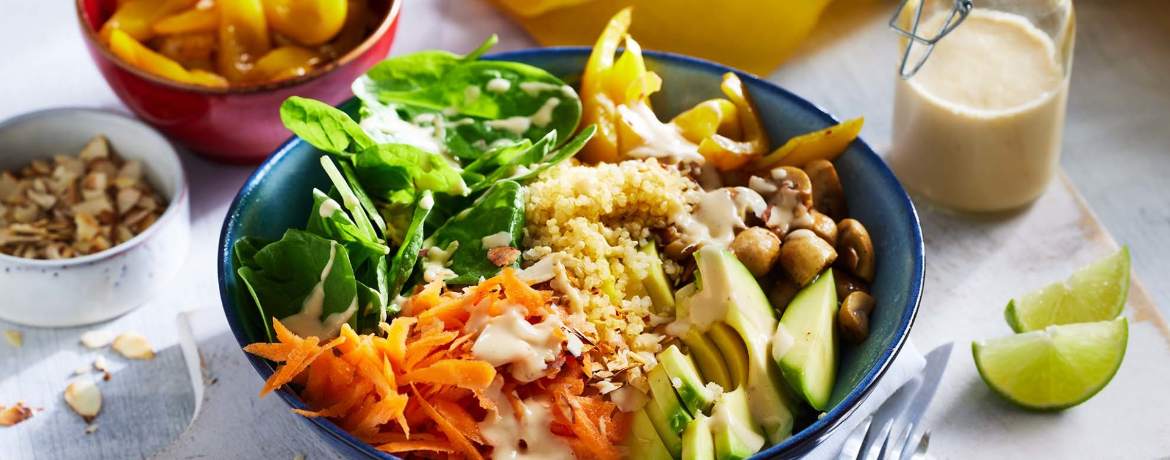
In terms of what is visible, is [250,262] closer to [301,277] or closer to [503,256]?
[301,277]

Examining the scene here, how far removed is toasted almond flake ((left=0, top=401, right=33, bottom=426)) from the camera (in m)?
1.81

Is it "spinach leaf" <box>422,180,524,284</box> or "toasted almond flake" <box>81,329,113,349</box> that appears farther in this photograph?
"toasted almond flake" <box>81,329,113,349</box>

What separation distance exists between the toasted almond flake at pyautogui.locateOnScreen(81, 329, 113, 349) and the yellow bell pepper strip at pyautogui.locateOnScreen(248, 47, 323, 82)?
22.8 inches

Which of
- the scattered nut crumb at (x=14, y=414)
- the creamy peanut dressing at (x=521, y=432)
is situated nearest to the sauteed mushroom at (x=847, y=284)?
the creamy peanut dressing at (x=521, y=432)

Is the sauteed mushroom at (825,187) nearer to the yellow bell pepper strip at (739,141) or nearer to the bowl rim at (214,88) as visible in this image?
the yellow bell pepper strip at (739,141)

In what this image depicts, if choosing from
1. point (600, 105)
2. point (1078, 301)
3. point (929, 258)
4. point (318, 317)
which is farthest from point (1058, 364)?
point (318, 317)

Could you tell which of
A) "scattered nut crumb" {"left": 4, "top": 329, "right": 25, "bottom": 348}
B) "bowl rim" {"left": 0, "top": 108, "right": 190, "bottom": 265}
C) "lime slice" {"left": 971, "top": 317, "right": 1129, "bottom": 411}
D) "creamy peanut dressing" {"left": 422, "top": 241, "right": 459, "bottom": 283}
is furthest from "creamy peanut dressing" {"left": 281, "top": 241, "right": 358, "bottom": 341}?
"lime slice" {"left": 971, "top": 317, "right": 1129, "bottom": 411}

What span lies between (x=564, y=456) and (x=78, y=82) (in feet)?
5.59

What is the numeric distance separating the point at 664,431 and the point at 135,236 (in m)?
1.15

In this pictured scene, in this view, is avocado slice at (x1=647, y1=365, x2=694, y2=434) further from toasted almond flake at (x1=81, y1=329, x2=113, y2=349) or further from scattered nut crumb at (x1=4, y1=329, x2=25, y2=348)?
scattered nut crumb at (x1=4, y1=329, x2=25, y2=348)

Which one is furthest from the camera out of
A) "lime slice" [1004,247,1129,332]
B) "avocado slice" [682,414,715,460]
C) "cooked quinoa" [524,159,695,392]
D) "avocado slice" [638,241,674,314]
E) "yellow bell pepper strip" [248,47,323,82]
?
"yellow bell pepper strip" [248,47,323,82]

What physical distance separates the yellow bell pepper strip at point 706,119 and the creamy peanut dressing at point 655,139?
0.05 feet

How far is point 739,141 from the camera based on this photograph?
196 centimetres

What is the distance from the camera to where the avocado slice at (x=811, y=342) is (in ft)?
4.96
